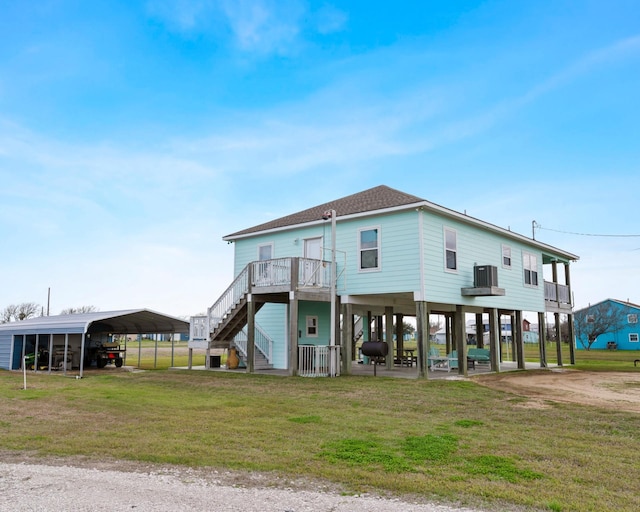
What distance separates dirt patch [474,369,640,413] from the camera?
11672 mm

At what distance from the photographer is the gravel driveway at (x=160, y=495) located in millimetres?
4543

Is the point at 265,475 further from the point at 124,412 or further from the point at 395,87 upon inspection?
the point at 395,87

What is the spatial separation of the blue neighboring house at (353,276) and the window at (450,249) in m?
0.03

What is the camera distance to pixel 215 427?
8391 millimetres

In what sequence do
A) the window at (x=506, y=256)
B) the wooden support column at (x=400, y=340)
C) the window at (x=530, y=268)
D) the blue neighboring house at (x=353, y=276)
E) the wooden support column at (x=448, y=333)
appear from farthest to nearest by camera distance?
the wooden support column at (x=448, y=333) → the wooden support column at (x=400, y=340) → the window at (x=530, y=268) → the window at (x=506, y=256) → the blue neighboring house at (x=353, y=276)

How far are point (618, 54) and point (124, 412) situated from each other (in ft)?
56.6

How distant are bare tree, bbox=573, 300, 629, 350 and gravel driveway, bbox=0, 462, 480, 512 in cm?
5722

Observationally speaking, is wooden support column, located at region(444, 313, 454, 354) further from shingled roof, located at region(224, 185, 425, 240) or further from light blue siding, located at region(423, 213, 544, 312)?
shingled roof, located at region(224, 185, 425, 240)

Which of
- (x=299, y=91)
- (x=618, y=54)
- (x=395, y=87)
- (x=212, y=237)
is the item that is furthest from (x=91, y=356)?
(x=618, y=54)

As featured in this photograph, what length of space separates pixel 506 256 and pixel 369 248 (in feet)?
23.1

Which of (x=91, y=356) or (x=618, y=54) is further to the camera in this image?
(x=91, y=356)

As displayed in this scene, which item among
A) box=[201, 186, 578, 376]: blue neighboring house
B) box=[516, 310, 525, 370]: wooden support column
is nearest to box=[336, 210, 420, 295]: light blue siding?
box=[201, 186, 578, 376]: blue neighboring house

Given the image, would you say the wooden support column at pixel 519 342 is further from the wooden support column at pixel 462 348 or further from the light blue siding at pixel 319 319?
the light blue siding at pixel 319 319

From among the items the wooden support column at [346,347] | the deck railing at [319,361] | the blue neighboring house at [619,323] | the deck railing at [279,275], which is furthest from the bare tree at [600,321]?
the deck railing at [319,361]
